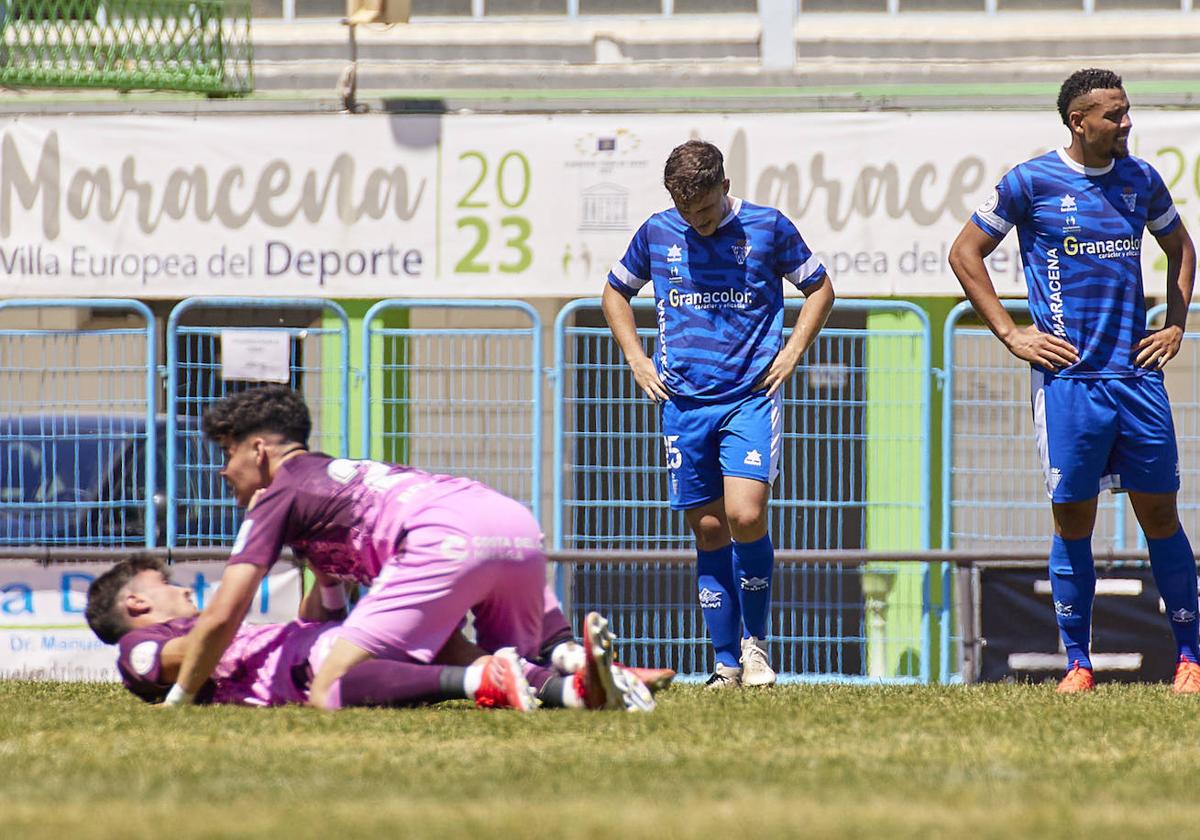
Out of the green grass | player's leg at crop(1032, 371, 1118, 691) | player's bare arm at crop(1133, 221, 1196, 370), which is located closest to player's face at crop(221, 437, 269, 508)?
the green grass

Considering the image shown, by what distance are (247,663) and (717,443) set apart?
7.07 ft

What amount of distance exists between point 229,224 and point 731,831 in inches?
340

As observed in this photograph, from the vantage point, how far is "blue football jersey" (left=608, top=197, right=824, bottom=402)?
308 inches

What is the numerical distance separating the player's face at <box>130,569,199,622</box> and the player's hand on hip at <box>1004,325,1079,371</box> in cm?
313

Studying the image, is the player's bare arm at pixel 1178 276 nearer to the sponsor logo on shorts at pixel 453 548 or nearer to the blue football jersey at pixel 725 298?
the blue football jersey at pixel 725 298

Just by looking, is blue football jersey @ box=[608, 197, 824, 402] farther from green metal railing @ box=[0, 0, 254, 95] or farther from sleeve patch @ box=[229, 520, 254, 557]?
green metal railing @ box=[0, 0, 254, 95]

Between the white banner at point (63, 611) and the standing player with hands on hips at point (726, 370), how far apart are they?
2.91 metres

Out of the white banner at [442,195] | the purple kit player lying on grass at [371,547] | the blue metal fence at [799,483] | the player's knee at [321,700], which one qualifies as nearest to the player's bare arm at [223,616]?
the purple kit player lying on grass at [371,547]

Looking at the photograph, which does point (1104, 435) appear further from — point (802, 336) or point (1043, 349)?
point (802, 336)

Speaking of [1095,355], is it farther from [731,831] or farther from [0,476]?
[0,476]

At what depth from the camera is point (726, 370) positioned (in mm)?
7809

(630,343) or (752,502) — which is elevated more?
(630,343)

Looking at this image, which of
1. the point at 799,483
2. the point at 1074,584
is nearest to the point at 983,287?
the point at 1074,584

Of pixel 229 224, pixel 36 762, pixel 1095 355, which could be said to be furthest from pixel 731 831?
pixel 229 224
